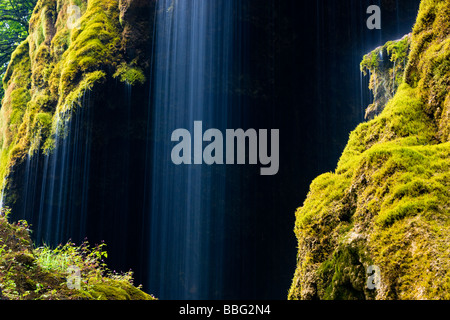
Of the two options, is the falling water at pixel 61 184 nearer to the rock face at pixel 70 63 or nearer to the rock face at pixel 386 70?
the rock face at pixel 70 63

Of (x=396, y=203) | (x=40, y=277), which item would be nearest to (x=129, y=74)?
(x=40, y=277)

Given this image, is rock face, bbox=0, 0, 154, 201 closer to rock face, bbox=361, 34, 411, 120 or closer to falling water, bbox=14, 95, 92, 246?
falling water, bbox=14, 95, 92, 246

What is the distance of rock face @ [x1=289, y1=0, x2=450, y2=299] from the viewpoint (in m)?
2.02

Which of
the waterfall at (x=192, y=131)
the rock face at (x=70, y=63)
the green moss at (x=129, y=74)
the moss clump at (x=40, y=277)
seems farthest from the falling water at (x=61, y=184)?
the moss clump at (x=40, y=277)

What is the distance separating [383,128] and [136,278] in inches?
475

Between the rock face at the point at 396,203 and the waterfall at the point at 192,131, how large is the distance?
1025 centimetres

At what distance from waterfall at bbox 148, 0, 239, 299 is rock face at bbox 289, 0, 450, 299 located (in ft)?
33.6

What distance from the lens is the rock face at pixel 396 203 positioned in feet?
6.63

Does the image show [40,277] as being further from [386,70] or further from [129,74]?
[129,74]

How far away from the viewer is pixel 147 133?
13203mm

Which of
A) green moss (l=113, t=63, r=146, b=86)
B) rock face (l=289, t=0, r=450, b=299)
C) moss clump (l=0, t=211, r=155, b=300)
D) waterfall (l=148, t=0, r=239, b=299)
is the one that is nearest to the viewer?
rock face (l=289, t=0, r=450, b=299)

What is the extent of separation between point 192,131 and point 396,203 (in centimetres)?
1203

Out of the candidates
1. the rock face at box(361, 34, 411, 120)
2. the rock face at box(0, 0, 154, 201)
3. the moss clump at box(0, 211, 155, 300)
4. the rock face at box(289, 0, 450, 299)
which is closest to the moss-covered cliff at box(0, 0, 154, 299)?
the rock face at box(0, 0, 154, 201)
